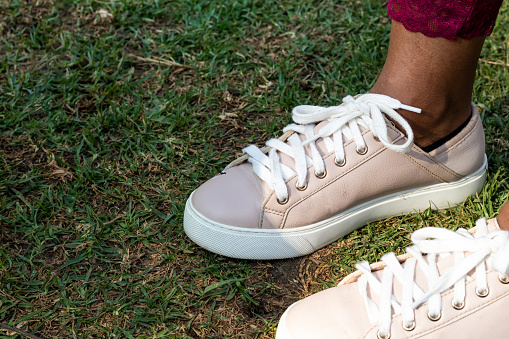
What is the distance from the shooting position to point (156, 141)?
2.27 meters

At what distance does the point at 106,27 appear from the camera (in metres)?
2.89

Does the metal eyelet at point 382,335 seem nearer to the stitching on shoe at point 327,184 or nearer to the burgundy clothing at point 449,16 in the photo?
the stitching on shoe at point 327,184

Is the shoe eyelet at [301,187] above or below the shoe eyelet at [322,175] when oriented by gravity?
below

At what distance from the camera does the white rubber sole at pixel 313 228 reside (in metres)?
1.76

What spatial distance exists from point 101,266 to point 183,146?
2.15 feet

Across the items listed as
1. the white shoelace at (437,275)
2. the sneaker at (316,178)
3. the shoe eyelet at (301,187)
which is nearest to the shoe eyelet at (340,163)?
the sneaker at (316,178)

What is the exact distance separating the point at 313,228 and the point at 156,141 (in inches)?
32.5

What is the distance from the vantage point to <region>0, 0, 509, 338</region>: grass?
171 cm

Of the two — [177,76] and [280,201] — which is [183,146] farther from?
[280,201]

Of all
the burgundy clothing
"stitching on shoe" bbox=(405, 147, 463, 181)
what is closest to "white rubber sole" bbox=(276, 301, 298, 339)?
"stitching on shoe" bbox=(405, 147, 463, 181)

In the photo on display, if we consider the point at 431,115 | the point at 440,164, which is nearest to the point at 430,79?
the point at 431,115

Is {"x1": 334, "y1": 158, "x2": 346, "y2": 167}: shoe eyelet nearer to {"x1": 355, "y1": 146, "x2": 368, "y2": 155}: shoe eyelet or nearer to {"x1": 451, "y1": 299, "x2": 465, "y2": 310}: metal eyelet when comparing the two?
{"x1": 355, "y1": 146, "x2": 368, "y2": 155}: shoe eyelet

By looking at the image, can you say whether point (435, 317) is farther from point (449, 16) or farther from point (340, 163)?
point (449, 16)

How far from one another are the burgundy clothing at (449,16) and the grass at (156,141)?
2.15 ft
